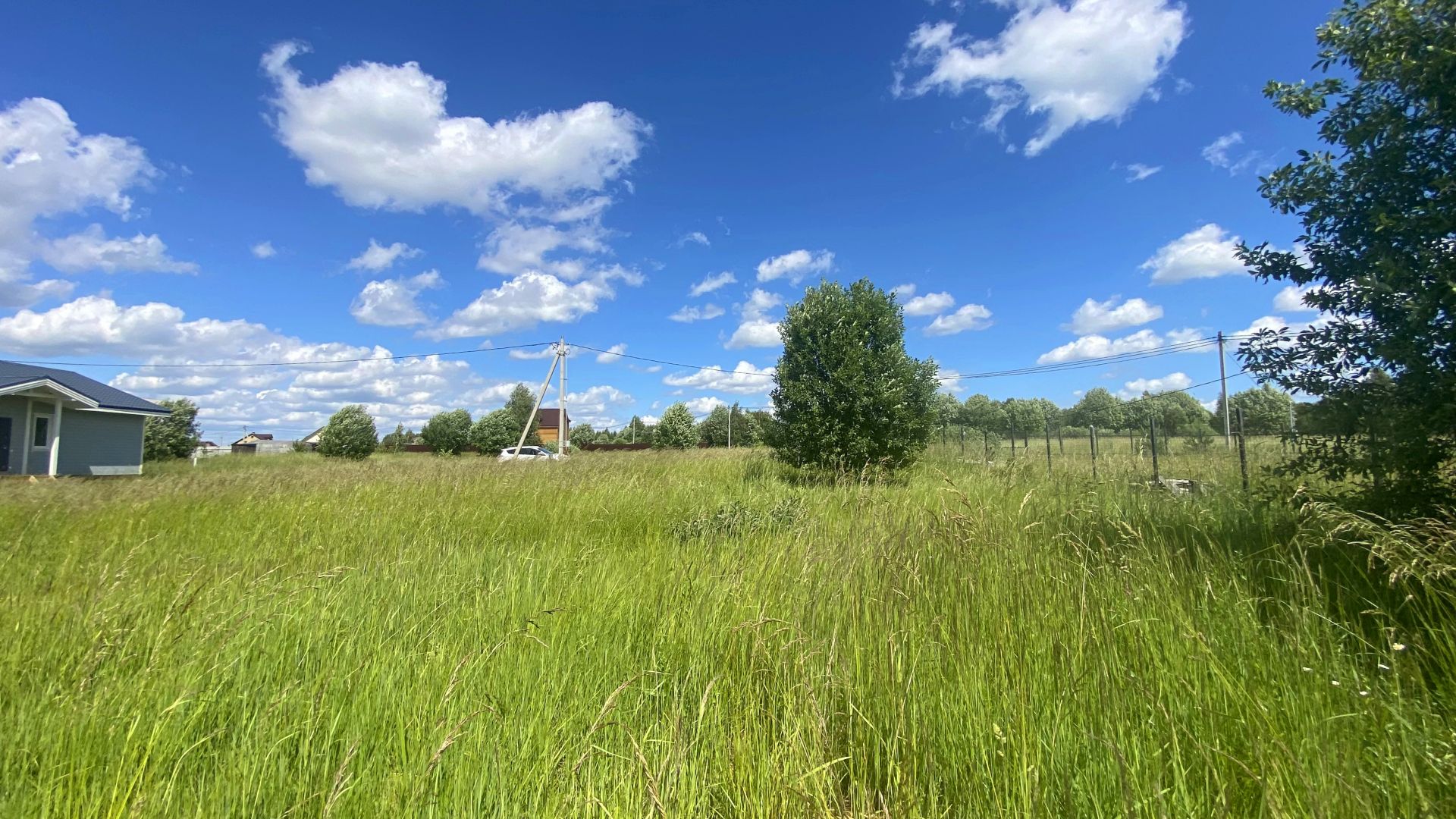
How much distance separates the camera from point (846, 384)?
10.7 metres

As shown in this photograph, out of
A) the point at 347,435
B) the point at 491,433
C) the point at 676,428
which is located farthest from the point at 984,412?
the point at 347,435

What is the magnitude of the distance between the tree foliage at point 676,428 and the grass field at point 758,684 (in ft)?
157

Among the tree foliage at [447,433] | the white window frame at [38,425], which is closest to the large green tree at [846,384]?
the white window frame at [38,425]

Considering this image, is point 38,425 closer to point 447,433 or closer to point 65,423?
point 65,423

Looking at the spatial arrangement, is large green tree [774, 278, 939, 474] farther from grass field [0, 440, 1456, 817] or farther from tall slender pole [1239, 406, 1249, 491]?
grass field [0, 440, 1456, 817]

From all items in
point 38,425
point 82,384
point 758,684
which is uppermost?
point 82,384

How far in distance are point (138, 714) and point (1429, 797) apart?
3.49 metres

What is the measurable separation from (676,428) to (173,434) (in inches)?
1292

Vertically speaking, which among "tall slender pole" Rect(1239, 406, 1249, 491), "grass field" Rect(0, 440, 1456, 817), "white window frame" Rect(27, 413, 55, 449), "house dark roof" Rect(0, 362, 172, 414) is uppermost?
"house dark roof" Rect(0, 362, 172, 414)

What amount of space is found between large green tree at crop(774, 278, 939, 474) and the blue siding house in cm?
2379

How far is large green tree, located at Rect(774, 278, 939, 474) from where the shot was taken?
1073 cm

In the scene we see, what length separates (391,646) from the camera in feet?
8.01

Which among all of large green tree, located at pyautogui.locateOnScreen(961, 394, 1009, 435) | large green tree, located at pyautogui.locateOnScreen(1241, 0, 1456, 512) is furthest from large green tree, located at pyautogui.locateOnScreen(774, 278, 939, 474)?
large green tree, located at pyautogui.locateOnScreen(961, 394, 1009, 435)

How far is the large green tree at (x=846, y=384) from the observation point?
10.7 m
